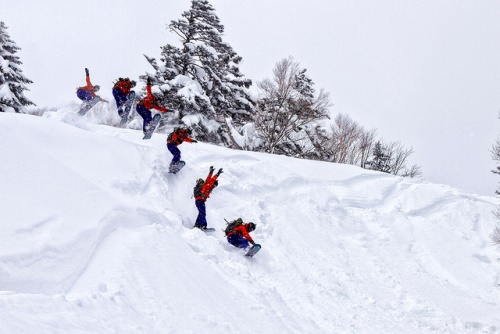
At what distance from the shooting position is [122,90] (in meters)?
12.0

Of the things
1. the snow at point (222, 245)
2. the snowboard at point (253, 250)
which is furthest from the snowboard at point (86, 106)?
the snowboard at point (253, 250)

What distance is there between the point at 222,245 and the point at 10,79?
59.1 feet

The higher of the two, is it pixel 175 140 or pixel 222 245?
pixel 175 140

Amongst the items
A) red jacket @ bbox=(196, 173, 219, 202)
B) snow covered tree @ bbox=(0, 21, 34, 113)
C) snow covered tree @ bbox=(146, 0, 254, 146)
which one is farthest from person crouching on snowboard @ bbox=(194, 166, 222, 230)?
snow covered tree @ bbox=(0, 21, 34, 113)

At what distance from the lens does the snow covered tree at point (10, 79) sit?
17.8 metres

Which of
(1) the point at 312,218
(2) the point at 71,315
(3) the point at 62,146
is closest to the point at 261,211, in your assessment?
(1) the point at 312,218

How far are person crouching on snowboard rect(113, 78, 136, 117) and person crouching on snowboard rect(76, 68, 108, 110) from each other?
62 cm

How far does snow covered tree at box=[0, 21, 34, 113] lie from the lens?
17828 millimetres

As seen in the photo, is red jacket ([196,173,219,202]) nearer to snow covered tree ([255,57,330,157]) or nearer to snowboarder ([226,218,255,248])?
snowboarder ([226,218,255,248])

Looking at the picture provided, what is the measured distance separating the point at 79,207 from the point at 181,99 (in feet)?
38.4

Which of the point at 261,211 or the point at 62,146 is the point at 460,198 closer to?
the point at 261,211

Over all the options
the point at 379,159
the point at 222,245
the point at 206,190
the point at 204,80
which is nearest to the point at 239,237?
the point at 222,245

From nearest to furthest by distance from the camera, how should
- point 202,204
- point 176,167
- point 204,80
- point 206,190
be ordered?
point 202,204 → point 206,190 → point 176,167 → point 204,80

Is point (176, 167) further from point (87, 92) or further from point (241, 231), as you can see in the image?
point (87, 92)
